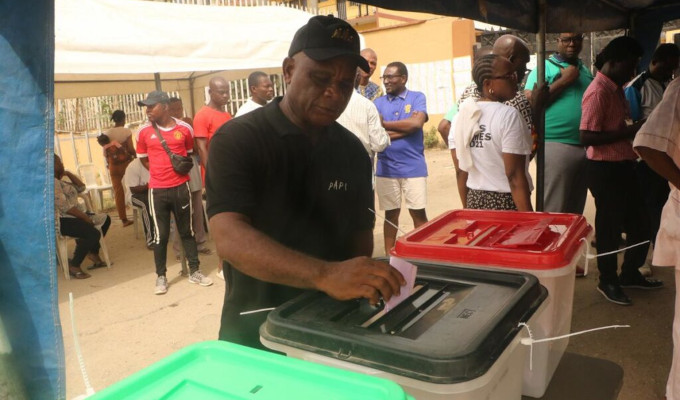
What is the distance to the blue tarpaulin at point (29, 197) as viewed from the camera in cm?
127

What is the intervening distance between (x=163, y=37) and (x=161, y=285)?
2.17 meters

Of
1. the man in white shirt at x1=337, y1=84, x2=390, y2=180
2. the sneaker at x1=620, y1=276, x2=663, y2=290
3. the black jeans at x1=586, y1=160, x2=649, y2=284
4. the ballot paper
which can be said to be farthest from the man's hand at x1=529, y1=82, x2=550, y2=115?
the ballot paper

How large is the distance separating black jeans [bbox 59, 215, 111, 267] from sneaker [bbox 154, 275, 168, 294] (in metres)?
1.12

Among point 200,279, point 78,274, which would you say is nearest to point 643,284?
point 200,279

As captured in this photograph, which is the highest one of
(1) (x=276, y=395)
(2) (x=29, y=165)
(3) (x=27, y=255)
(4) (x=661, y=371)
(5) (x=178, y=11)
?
(5) (x=178, y=11)

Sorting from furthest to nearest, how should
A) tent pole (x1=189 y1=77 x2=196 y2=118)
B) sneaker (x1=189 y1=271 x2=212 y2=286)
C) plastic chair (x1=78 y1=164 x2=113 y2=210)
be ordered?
tent pole (x1=189 y1=77 x2=196 y2=118) → plastic chair (x1=78 y1=164 x2=113 y2=210) → sneaker (x1=189 y1=271 x2=212 y2=286)

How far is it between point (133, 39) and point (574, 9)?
11.5 ft

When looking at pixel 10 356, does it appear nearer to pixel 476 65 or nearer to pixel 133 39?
pixel 476 65

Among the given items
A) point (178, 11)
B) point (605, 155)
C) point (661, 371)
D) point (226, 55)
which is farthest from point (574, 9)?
point (178, 11)

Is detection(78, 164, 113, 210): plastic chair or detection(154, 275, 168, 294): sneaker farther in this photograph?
detection(78, 164, 113, 210): plastic chair

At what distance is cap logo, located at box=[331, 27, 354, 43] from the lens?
4.98 feet

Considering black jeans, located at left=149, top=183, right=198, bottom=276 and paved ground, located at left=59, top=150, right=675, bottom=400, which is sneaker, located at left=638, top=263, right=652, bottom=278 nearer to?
paved ground, located at left=59, top=150, right=675, bottom=400

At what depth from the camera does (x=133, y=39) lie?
14.7ft

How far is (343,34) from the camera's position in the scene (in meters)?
1.54
